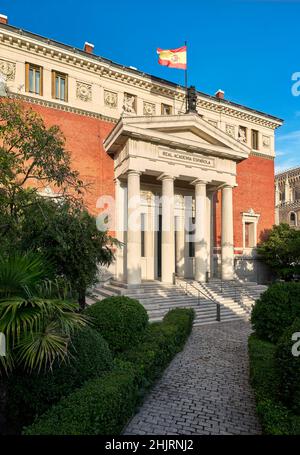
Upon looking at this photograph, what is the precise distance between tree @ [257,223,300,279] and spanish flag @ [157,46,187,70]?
15.0m

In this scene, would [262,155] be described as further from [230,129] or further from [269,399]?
[269,399]

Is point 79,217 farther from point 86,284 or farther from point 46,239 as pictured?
point 86,284

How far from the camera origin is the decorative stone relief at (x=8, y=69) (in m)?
18.3

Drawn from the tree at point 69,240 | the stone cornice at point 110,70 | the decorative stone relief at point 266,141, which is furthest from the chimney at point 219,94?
the tree at point 69,240

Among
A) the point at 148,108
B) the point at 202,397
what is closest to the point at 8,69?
the point at 148,108

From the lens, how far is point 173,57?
21.3 meters

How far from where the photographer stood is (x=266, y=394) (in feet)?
18.9

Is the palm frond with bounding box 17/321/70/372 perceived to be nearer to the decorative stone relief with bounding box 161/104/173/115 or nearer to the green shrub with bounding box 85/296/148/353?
the green shrub with bounding box 85/296/148/353

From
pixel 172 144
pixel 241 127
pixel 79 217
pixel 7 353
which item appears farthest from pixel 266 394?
pixel 241 127

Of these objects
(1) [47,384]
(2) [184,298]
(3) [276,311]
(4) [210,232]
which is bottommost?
(2) [184,298]

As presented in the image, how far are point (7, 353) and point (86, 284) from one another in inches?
282

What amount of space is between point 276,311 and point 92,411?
22.1 ft

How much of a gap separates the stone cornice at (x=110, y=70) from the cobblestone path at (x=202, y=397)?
1919cm

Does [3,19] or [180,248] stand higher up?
[3,19]
